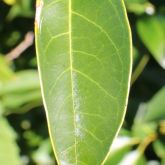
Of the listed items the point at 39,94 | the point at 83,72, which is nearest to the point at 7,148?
the point at 39,94

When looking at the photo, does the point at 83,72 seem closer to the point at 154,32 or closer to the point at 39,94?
the point at 154,32

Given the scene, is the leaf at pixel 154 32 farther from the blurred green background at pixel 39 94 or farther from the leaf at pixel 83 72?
the leaf at pixel 83 72

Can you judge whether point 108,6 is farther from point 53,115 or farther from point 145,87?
point 145,87

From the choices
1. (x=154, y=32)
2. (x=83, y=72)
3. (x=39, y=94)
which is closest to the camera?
(x=83, y=72)

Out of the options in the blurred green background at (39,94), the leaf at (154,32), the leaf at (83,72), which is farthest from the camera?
the blurred green background at (39,94)

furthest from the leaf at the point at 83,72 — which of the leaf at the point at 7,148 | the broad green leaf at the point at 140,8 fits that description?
the leaf at the point at 7,148

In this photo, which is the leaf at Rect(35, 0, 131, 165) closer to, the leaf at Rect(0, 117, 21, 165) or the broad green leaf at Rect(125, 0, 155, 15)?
the broad green leaf at Rect(125, 0, 155, 15)

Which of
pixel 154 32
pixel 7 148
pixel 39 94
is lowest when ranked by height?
pixel 7 148

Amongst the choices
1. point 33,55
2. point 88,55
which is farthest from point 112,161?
point 88,55
